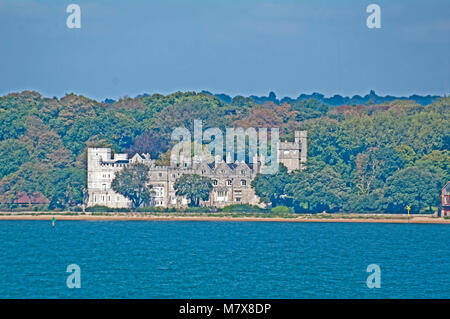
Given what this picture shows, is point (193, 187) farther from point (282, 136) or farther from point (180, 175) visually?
point (282, 136)

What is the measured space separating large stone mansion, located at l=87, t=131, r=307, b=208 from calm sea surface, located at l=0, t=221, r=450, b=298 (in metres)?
8.39

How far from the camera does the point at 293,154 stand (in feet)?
466

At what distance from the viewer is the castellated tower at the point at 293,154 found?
141 metres

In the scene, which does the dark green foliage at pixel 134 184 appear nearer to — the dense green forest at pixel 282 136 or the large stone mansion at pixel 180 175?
the large stone mansion at pixel 180 175

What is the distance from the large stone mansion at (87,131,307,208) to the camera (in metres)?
136

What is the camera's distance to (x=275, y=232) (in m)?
115

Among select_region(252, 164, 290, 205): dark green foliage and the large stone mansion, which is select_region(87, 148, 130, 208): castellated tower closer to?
the large stone mansion

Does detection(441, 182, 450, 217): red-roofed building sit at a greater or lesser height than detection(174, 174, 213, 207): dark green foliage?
lesser

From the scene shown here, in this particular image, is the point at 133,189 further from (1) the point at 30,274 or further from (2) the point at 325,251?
(1) the point at 30,274

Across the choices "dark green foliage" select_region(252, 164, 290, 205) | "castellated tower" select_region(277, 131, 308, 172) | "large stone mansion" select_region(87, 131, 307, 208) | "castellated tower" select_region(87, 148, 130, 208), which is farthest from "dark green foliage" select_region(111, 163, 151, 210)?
"castellated tower" select_region(277, 131, 308, 172)

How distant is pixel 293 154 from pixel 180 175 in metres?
13.6

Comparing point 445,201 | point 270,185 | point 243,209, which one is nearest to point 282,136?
point 270,185

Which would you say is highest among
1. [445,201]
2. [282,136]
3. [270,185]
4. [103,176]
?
[282,136]

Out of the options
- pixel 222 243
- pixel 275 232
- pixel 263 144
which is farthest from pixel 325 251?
pixel 263 144
